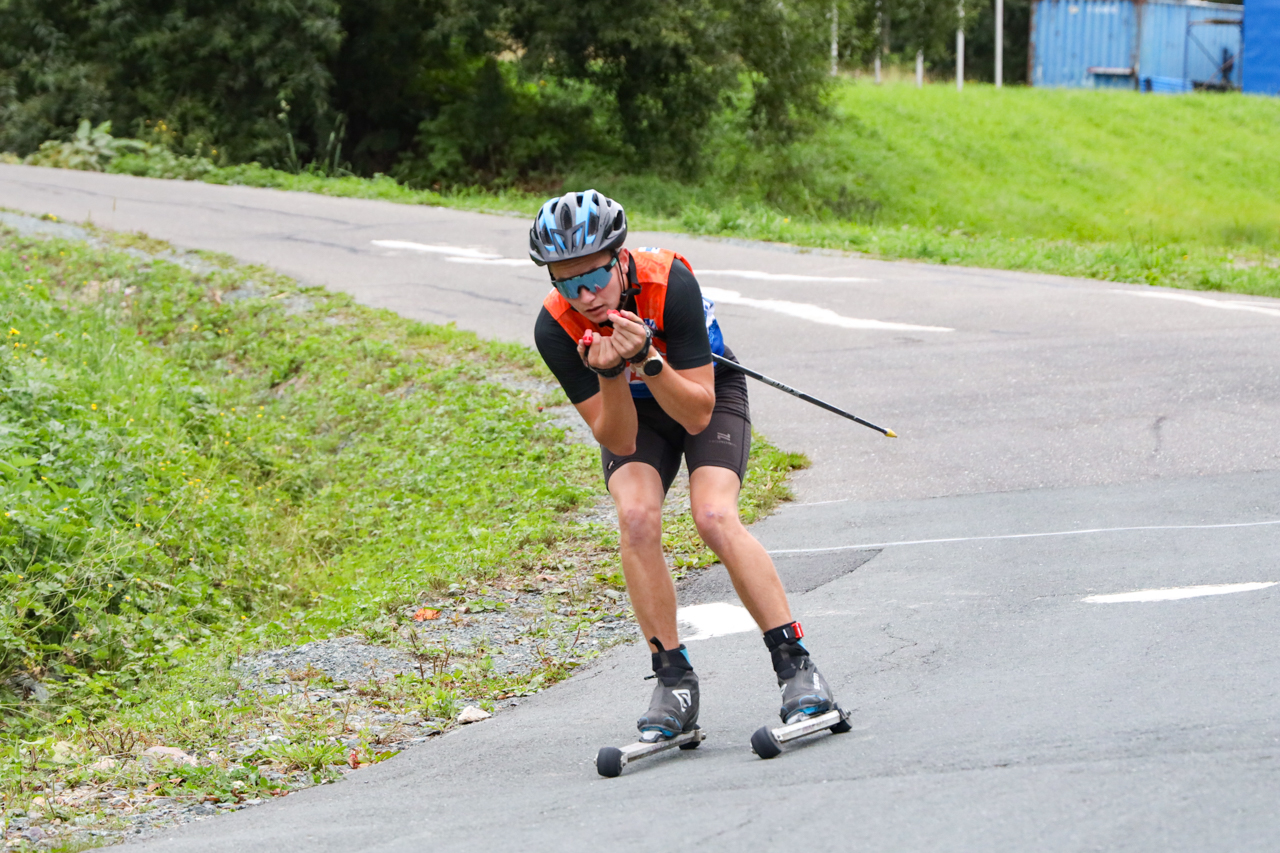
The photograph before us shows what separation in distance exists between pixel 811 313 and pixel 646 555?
927 cm

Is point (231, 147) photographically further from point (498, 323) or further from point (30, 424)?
point (30, 424)

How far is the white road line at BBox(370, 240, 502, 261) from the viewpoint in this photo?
17.5 metres

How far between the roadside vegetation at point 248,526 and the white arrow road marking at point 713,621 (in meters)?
0.39

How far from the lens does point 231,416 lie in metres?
11.9

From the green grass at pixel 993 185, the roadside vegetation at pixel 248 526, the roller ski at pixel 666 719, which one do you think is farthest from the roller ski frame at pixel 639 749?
the green grass at pixel 993 185

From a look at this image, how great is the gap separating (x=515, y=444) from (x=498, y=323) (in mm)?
4023

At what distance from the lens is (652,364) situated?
14.1ft

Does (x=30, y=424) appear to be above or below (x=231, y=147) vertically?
below

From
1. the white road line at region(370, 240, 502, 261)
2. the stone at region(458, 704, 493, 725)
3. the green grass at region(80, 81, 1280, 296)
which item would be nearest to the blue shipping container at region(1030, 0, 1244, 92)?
the green grass at region(80, 81, 1280, 296)

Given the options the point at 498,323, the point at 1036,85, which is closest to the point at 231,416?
the point at 498,323

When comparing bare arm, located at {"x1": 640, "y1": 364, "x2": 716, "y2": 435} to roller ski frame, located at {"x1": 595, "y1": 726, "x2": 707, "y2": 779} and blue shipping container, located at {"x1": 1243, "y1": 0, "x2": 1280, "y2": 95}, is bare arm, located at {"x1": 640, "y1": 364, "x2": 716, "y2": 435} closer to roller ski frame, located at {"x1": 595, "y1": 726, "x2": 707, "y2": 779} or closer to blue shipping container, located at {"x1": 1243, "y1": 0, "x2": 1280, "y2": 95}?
roller ski frame, located at {"x1": 595, "y1": 726, "x2": 707, "y2": 779}

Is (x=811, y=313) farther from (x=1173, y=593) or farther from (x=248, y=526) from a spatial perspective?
(x=1173, y=593)

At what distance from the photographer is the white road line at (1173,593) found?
5.90 meters

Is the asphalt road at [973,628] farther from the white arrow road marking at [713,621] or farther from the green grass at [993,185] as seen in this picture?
the green grass at [993,185]
